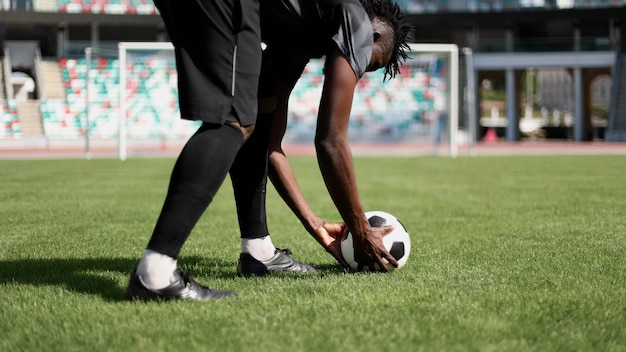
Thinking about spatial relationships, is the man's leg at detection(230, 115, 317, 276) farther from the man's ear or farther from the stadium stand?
the stadium stand

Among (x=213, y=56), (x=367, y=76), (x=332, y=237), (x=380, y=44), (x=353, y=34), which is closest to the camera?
(x=213, y=56)

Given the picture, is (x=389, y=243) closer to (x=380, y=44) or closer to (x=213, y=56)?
(x=380, y=44)

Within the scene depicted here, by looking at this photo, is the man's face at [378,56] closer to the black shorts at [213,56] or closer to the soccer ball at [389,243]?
the black shorts at [213,56]

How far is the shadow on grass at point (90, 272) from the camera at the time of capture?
3.21m

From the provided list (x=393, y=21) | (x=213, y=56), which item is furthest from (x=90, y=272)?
(x=393, y=21)

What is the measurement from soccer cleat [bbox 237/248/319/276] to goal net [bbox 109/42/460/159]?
18915 mm

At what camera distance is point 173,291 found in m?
2.82

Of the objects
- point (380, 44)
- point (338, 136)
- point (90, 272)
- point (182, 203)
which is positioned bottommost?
point (90, 272)

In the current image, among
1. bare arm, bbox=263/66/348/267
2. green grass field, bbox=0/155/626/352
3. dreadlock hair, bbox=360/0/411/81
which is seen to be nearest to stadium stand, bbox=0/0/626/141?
green grass field, bbox=0/155/626/352

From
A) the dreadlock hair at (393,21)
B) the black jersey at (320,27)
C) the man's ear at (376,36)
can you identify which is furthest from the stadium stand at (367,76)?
the man's ear at (376,36)

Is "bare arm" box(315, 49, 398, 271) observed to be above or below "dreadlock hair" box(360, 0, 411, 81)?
below

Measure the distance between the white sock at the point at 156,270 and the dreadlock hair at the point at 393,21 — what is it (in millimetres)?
1341

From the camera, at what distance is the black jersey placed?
9.63ft

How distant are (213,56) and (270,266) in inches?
49.5
